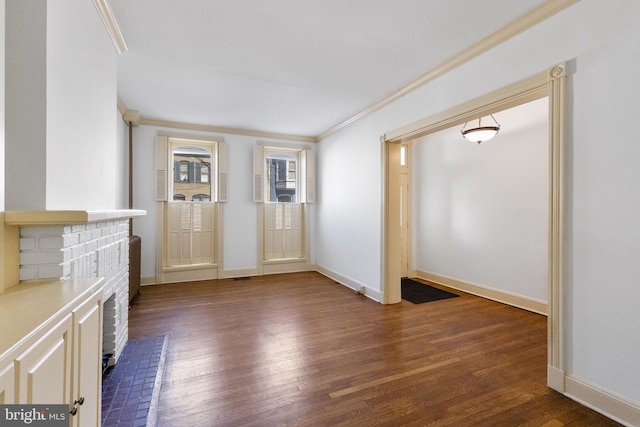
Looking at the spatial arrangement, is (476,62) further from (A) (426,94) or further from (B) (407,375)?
(B) (407,375)

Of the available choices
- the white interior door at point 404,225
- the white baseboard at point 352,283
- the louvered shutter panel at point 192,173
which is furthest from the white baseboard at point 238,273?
the white interior door at point 404,225

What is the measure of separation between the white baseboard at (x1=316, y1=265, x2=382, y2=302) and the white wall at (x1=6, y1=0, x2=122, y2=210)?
3.33 meters

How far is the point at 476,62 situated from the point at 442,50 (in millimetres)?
323

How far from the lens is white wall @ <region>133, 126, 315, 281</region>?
4.71 meters

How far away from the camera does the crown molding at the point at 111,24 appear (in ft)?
6.63

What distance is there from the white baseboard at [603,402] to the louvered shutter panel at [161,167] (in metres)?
5.36

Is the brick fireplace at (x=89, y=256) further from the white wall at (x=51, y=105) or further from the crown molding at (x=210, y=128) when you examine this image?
the crown molding at (x=210, y=128)

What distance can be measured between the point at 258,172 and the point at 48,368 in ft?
15.3

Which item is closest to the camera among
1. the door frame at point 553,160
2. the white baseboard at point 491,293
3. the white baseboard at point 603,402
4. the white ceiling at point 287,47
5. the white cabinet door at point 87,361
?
the white cabinet door at point 87,361

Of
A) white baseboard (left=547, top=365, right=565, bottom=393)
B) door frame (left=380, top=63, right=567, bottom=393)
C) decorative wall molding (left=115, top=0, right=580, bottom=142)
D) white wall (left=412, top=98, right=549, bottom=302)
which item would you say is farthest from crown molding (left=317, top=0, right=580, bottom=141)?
white baseboard (left=547, top=365, right=565, bottom=393)

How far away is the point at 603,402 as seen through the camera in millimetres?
1761

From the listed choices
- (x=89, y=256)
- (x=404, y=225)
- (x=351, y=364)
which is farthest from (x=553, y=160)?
(x=404, y=225)

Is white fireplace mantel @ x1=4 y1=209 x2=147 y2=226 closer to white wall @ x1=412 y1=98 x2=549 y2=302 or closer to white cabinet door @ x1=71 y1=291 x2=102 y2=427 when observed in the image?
white cabinet door @ x1=71 y1=291 x2=102 y2=427

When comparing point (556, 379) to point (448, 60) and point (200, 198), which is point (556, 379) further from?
point (200, 198)
